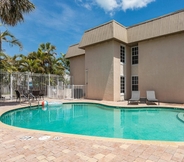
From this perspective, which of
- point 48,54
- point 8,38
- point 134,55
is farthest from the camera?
point 48,54

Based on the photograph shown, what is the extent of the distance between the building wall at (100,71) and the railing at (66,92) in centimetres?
94

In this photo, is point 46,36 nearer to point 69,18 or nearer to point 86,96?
point 69,18

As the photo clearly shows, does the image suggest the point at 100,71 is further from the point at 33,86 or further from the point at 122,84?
the point at 33,86

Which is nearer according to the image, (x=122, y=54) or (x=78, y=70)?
(x=122, y=54)

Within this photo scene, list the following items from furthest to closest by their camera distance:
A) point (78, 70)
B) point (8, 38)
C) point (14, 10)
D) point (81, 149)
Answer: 1. point (78, 70)
2. point (8, 38)
3. point (14, 10)
4. point (81, 149)

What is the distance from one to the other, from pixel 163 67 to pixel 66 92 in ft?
31.7

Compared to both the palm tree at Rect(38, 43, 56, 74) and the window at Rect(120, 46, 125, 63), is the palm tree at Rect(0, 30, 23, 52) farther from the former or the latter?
the window at Rect(120, 46, 125, 63)

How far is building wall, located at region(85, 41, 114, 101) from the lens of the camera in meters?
13.5

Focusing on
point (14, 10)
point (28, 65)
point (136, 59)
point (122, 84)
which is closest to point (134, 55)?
point (136, 59)

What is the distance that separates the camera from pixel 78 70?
1884 cm

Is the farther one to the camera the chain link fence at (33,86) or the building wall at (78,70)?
the building wall at (78,70)

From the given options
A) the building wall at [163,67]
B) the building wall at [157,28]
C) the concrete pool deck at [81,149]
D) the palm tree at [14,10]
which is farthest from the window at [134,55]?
the concrete pool deck at [81,149]

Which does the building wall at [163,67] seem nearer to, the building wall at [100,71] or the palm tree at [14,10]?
the building wall at [100,71]

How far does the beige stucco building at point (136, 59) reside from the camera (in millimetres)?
11773
